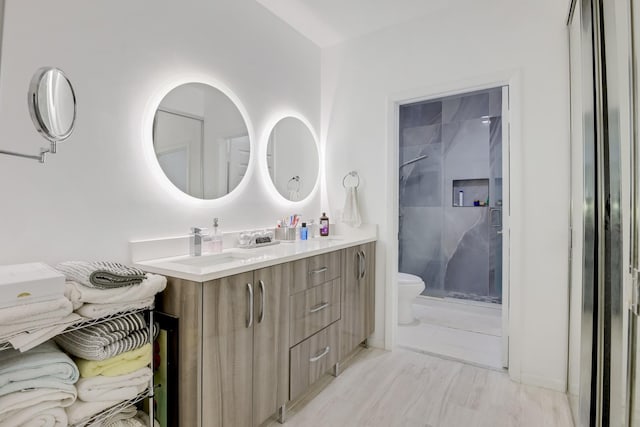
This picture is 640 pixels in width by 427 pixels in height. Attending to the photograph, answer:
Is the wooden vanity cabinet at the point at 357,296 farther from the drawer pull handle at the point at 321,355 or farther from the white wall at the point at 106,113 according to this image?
the white wall at the point at 106,113

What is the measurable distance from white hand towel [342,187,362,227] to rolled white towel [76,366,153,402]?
1775 mm

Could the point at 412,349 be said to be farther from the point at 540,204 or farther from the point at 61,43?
the point at 61,43

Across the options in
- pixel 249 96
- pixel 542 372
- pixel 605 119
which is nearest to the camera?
pixel 605 119

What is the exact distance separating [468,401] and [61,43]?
2708mm

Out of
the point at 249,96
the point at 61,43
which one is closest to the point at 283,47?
the point at 249,96

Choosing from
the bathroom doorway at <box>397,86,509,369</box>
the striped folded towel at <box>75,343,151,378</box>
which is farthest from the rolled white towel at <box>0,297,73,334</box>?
the bathroom doorway at <box>397,86,509,369</box>

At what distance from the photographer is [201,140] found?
192 cm

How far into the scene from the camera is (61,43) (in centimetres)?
135

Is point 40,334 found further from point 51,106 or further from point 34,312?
point 51,106

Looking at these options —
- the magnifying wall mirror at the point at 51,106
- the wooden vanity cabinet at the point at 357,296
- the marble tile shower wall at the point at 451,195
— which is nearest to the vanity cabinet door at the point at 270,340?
the wooden vanity cabinet at the point at 357,296

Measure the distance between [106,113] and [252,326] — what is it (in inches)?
46.2

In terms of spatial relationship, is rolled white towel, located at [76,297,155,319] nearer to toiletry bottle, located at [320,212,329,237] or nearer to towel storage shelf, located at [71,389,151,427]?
towel storage shelf, located at [71,389,151,427]

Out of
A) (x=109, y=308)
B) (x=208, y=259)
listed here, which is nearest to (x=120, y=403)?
(x=109, y=308)

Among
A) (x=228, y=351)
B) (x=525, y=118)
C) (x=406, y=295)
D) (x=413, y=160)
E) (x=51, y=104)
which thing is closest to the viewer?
(x=51, y=104)
